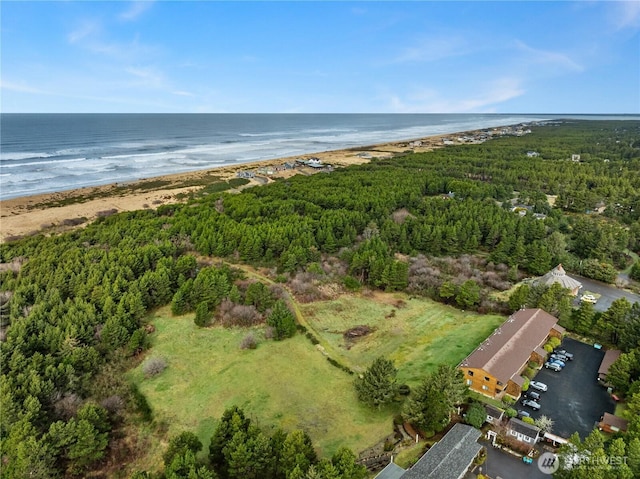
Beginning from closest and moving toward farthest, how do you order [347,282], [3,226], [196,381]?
[196,381] < [347,282] < [3,226]

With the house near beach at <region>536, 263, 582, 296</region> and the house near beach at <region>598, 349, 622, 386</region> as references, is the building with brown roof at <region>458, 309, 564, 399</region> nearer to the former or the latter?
the house near beach at <region>598, 349, 622, 386</region>

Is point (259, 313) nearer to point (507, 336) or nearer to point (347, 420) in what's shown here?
point (347, 420)

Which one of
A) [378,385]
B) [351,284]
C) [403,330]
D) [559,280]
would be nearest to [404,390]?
[378,385]

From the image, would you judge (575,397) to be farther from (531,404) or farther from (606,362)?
(606,362)

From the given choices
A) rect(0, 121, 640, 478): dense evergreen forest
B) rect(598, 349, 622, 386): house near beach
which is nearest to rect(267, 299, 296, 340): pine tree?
rect(0, 121, 640, 478): dense evergreen forest

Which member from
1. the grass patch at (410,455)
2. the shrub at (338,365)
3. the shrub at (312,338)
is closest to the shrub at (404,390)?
the shrub at (338,365)

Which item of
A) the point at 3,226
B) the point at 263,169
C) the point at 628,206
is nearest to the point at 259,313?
the point at 3,226
